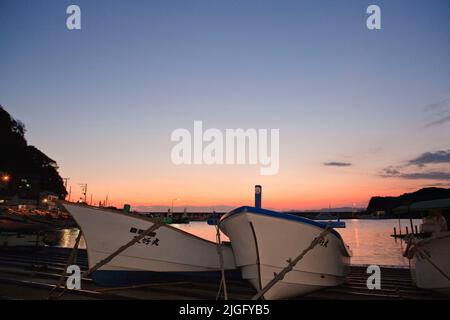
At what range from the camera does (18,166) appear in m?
86.2

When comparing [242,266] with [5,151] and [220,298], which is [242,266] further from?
[5,151]

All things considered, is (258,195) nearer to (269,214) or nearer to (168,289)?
(269,214)

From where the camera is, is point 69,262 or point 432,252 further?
point 432,252

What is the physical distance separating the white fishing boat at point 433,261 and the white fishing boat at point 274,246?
2.47 meters

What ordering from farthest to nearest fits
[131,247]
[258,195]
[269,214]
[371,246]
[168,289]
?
[371,246] → [131,247] → [168,289] → [258,195] → [269,214]

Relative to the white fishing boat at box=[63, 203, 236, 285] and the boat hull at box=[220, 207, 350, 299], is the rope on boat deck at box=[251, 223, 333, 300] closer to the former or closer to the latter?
the boat hull at box=[220, 207, 350, 299]

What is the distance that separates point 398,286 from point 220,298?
18.3 feet

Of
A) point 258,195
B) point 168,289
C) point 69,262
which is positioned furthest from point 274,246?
point 69,262

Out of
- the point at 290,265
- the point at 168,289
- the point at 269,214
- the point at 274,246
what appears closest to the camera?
the point at 290,265

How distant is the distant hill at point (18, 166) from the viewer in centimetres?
7750

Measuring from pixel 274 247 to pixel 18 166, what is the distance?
97.3 metres

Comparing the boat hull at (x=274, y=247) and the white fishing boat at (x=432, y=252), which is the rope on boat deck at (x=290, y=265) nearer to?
the boat hull at (x=274, y=247)

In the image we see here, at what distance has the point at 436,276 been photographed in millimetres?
8125
